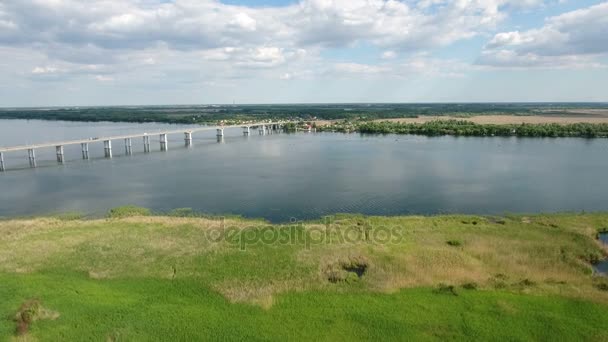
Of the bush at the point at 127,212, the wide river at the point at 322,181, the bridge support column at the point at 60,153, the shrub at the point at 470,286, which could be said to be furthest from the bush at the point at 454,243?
the bridge support column at the point at 60,153

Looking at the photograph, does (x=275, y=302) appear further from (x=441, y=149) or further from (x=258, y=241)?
(x=441, y=149)

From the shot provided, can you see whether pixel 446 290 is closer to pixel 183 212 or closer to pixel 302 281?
pixel 302 281

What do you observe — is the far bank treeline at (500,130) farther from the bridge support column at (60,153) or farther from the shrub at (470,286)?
the shrub at (470,286)

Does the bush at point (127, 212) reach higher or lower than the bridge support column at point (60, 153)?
lower

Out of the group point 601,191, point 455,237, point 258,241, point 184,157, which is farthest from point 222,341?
point 184,157

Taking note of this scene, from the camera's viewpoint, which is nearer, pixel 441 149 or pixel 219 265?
pixel 219 265

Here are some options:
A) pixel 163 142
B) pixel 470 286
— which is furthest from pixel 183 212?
pixel 163 142

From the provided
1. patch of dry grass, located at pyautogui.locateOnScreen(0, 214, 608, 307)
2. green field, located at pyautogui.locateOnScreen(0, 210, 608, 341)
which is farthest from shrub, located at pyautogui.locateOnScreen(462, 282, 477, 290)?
patch of dry grass, located at pyautogui.locateOnScreen(0, 214, 608, 307)
